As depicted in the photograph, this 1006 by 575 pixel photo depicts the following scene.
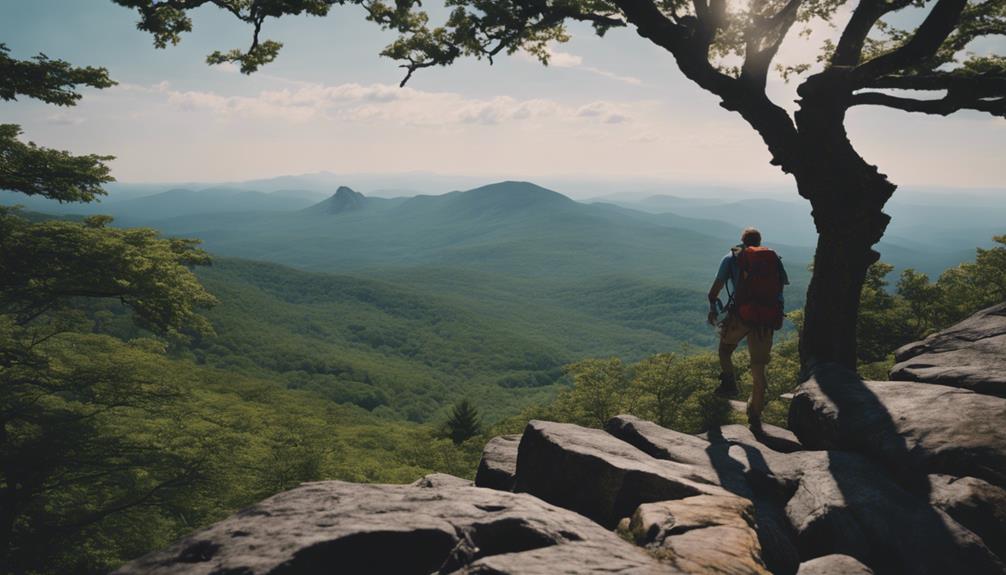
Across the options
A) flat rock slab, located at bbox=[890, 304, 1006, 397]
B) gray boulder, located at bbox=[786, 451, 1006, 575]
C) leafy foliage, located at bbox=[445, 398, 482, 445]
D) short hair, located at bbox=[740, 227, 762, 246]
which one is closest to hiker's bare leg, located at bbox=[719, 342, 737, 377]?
short hair, located at bbox=[740, 227, 762, 246]

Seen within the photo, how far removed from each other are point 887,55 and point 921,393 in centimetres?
682

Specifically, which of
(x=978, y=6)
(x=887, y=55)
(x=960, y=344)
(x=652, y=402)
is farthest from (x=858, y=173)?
(x=652, y=402)

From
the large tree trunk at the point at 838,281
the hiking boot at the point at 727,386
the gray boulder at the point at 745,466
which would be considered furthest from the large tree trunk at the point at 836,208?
the gray boulder at the point at 745,466

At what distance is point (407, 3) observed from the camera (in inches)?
501

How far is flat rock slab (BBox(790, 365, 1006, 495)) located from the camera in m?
6.81

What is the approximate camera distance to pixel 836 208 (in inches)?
442

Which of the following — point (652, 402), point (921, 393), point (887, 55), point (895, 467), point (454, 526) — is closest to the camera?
point (454, 526)

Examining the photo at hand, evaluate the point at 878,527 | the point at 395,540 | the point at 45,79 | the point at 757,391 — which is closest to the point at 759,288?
the point at 757,391

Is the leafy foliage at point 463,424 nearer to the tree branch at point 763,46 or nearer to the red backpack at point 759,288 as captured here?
the red backpack at point 759,288

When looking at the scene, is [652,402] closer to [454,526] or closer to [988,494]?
[988,494]

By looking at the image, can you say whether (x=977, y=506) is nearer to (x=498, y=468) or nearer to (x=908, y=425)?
(x=908, y=425)

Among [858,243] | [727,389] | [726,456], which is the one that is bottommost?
[726,456]

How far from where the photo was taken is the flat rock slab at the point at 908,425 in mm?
6812

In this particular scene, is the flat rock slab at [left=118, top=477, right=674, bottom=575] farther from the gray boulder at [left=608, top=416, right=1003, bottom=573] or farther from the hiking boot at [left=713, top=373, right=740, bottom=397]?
the hiking boot at [left=713, top=373, right=740, bottom=397]
